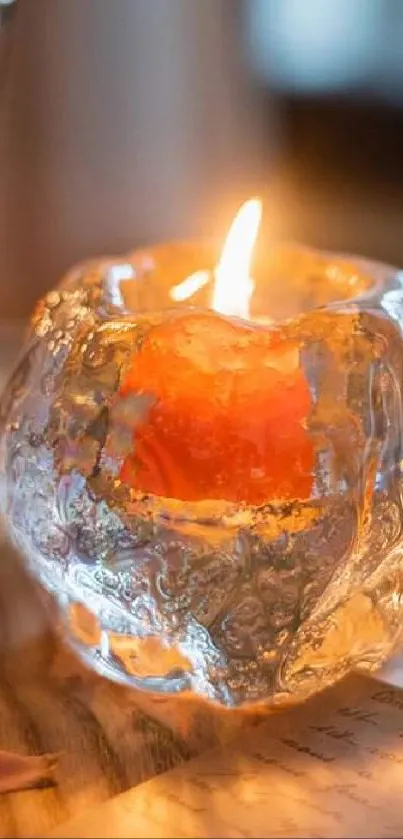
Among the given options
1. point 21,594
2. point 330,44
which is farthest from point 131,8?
point 21,594

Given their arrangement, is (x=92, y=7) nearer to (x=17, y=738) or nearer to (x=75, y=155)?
(x=75, y=155)

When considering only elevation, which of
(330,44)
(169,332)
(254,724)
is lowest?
(254,724)

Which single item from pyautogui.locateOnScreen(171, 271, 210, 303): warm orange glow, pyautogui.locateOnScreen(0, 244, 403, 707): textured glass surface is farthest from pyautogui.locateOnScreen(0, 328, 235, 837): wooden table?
pyautogui.locateOnScreen(171, 271, 210, 303): warm orange glow

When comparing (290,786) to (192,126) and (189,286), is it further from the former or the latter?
(192,126)

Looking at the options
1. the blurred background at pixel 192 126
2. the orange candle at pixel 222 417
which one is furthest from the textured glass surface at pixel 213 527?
the blurred background at pixel 192 126

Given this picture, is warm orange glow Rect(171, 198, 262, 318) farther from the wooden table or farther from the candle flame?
the wooden table

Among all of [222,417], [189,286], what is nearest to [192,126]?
[189,286]
